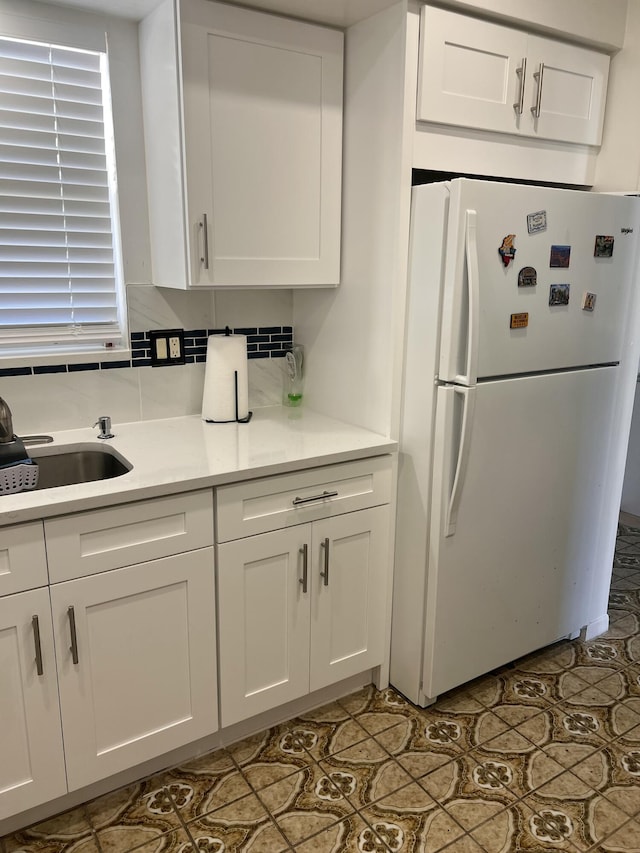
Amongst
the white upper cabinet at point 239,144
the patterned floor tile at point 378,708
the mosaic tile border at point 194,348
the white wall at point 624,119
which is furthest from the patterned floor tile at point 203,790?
the white wall at point 624,119

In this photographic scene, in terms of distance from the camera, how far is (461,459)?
2.01 m

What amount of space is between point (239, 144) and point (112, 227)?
0.54 metres

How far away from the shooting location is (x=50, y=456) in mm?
2062

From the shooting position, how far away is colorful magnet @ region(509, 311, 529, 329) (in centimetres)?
203

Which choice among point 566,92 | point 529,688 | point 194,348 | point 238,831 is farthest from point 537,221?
point 238,831

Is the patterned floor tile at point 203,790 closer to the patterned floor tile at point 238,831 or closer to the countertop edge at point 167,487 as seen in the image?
the patterned floor tile at point 238,831

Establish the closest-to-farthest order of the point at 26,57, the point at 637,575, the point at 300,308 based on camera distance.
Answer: the point at 26,57, the point at 300,308, the point at 637,575

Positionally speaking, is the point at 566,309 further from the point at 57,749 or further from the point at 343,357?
the point at 57,749

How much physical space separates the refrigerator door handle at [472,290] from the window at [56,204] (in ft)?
3.75

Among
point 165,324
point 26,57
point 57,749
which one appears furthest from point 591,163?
point 57,749

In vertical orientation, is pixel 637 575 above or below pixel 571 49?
below

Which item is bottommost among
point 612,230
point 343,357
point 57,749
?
point 57,749

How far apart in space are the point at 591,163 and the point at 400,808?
87.6 inches

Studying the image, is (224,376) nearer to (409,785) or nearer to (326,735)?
(326,735)
